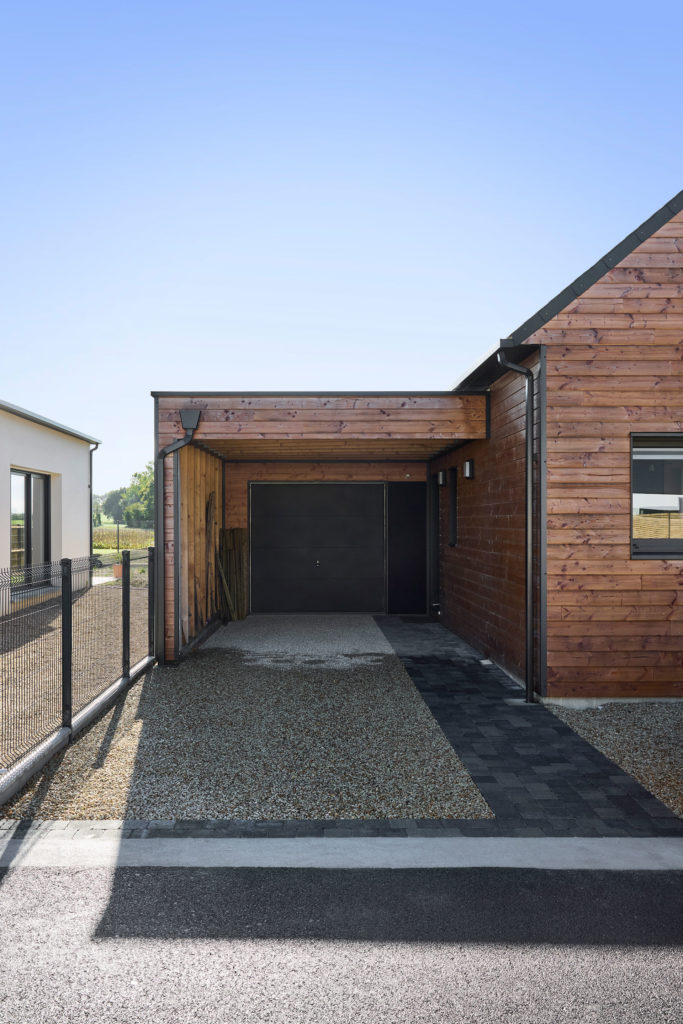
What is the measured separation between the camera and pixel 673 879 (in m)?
3.08

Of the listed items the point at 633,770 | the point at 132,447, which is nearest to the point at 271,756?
the point at 633,770

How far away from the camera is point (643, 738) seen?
5.12m

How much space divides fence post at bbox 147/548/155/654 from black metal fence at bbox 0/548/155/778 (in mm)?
458

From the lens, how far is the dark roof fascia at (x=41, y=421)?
11.7m

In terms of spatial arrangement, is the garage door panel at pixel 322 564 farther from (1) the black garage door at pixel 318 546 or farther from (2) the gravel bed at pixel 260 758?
(2) the gravel bed at pixel 260 758

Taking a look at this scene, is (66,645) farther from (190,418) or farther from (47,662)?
(190,418)

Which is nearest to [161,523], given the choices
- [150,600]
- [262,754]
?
[150,600]

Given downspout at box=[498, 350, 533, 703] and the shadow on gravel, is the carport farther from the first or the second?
the shadow on gravel

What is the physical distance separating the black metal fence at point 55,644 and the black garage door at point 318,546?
534 centimetres

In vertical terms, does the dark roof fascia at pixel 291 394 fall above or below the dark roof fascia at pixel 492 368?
below

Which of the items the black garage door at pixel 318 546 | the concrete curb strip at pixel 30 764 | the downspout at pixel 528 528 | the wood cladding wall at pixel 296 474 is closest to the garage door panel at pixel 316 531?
the black garage door at pixel 318 546

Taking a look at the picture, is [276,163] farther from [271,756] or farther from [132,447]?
[132,447]

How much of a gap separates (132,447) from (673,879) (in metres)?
134

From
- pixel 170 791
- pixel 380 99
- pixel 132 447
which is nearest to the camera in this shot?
pixel 170 791
